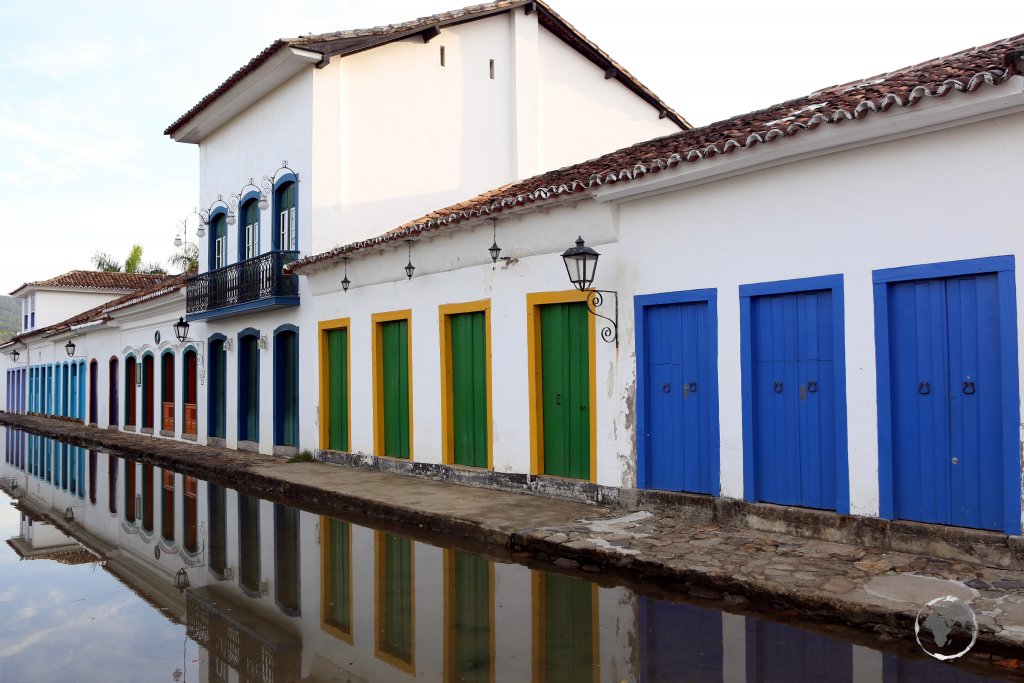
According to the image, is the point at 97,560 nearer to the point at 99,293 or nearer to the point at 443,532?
the point at 443,532

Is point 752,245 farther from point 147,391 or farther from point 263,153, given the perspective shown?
point 147,391

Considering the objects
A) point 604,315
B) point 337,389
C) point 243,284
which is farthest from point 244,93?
point 604,315

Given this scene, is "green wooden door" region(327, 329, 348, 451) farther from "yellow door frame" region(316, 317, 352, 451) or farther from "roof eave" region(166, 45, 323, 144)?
"roof eave" region(166, 45, 323, 144)

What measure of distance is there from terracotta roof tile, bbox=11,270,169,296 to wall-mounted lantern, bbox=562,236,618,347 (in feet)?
120

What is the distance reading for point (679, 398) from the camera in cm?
873

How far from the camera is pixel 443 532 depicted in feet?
28.9

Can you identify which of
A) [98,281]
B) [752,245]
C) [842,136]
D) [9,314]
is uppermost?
[9,314]

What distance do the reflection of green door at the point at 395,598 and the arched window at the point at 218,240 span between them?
13.6 m

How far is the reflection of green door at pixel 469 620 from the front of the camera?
4.69m

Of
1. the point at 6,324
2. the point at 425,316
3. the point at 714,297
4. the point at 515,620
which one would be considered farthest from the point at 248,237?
the point at 6,324

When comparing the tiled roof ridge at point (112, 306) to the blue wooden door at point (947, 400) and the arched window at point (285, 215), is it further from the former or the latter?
the blue wooden door at point (947, 400)

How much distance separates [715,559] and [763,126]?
3.86m

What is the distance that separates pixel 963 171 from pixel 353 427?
10.3 m

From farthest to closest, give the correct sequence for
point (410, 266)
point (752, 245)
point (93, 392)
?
point (93, 392) < point (410, 266) < point (752, 245)
